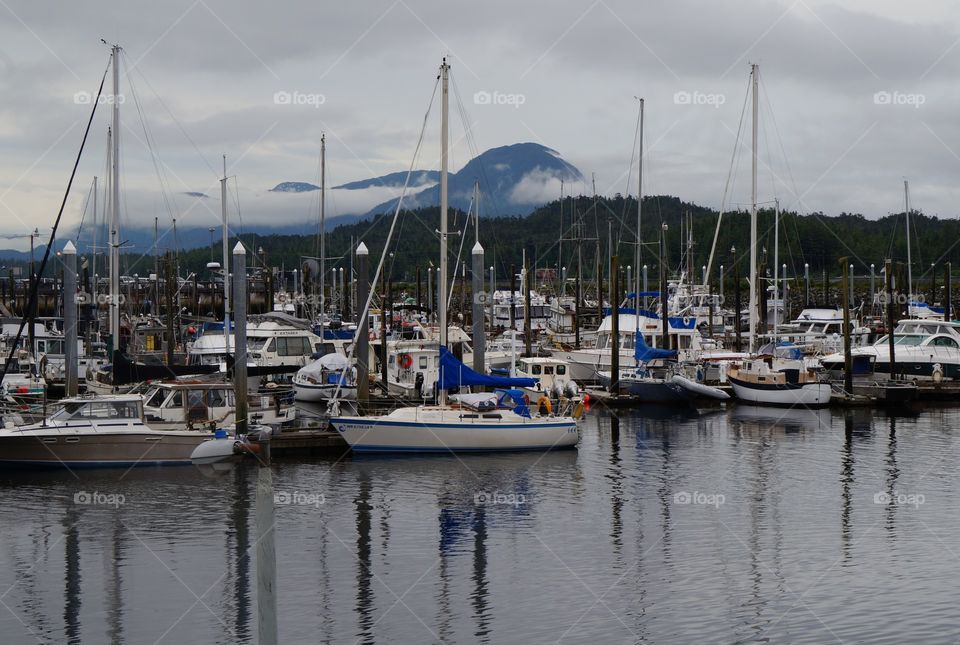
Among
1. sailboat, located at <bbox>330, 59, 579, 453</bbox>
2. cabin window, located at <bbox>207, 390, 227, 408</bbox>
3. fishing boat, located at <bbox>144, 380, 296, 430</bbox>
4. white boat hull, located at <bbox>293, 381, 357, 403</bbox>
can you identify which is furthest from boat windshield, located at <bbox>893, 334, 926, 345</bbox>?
cabin window, located at <bbox>207, 390, 227, 408</bbox>

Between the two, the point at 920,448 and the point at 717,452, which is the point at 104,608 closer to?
the point at 717,452

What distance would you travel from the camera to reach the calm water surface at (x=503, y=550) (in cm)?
2014

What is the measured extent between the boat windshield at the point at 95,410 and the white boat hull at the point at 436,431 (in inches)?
258

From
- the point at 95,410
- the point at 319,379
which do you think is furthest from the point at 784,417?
the point at 95,410

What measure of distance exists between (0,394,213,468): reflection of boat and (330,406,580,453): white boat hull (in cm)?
504

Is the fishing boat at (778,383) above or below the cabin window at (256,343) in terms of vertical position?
below

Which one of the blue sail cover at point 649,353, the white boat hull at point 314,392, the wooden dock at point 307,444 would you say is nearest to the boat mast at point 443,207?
the wooden dock at point 307,444

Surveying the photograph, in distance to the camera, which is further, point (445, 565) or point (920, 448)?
point (920, 448)

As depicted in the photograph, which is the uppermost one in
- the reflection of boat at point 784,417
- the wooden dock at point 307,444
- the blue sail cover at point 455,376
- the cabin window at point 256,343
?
the cabin window at point 256,343

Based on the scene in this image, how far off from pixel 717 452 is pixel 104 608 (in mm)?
24299

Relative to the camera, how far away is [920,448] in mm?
39531

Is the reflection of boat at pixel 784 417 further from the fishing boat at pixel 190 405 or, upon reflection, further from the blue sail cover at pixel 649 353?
the fishing boat at pixel 190 405

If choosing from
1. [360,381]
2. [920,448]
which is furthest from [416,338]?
[920,448]

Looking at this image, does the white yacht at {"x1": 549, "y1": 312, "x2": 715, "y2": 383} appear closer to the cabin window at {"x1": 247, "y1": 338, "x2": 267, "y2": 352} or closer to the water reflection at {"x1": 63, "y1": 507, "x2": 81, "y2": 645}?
the cabin window at {"x1": 247, "y1": 338, "x2": 267, "y2": 352}
